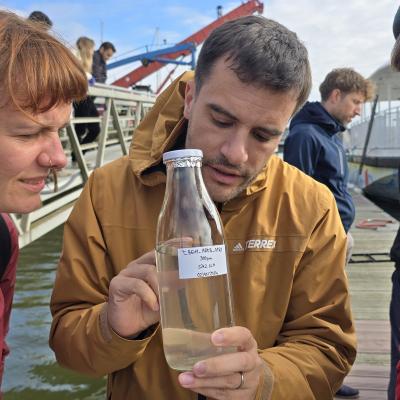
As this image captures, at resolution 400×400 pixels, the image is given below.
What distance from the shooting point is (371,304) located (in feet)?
19.8

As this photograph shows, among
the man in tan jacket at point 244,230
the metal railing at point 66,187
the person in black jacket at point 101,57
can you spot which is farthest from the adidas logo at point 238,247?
the person in black jacket at point 101,57

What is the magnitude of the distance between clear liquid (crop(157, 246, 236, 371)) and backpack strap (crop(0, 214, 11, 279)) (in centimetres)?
92

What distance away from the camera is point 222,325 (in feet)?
4.11

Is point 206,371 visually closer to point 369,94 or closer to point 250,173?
point 250,173

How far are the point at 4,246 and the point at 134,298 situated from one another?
722 mm

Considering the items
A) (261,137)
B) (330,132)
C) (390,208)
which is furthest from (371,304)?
(390,208)

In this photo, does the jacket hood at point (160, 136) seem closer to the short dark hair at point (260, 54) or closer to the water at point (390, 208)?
the short dark hair at point (260, 54)

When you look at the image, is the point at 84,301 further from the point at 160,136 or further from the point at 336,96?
the point at 336,96

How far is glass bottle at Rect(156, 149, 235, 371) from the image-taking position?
1.22 metres

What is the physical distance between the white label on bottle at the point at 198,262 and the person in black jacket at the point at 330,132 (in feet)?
10.8

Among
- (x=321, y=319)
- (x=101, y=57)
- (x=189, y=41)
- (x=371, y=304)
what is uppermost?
(x=189, y=41)

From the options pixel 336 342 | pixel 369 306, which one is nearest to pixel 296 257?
pixel 336 342

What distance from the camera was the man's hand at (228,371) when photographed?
1.19 meters

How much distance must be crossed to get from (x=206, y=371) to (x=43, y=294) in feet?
22.5
